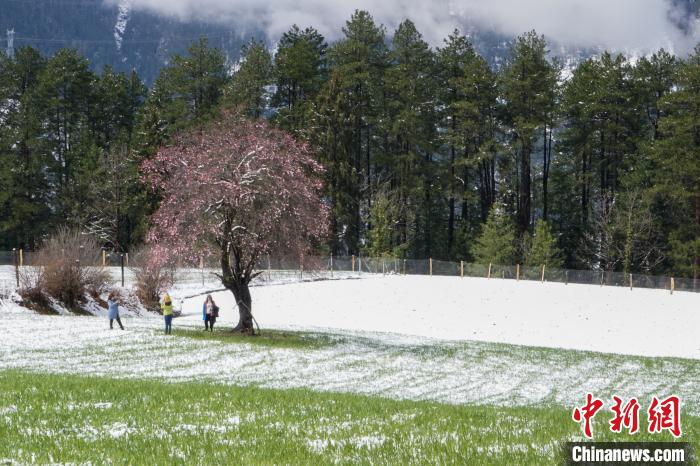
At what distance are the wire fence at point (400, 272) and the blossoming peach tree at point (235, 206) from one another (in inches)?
712

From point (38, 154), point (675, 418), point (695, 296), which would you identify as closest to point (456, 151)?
point (695, 296)

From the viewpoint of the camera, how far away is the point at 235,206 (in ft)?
91.2

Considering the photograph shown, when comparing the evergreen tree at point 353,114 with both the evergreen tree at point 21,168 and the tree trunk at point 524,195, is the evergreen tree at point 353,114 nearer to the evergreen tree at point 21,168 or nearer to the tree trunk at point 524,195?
the tree trunk at point 524,195

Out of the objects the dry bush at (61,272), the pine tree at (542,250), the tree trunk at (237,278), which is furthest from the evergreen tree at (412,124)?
the tree trunk at (237,278)

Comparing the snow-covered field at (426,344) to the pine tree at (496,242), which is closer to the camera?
the snow-covered field at (426,344)

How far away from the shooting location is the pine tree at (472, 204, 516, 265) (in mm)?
67250

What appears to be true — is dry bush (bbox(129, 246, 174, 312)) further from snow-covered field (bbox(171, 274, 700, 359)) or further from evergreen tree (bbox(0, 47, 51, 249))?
evergreen tree (bbox(0, 47, 51, 249))

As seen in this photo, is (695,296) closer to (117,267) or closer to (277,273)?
(277,273)

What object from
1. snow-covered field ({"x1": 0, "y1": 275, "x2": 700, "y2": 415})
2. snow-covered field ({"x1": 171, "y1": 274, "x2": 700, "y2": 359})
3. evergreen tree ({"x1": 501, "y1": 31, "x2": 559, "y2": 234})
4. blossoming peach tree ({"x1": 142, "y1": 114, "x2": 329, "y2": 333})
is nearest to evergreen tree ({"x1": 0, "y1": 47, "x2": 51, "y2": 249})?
snow-covered field ({"x1": 0, "y1": 275, "x2": 700, "y2": 415})

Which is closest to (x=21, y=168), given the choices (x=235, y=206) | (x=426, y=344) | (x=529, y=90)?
(x=235, y=206)

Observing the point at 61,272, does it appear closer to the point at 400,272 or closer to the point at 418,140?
the point at 400,272

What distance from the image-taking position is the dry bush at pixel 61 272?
37781 mm

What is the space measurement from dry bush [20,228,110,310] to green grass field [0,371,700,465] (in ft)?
83.4

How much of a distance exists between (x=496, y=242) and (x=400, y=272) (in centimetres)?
1082
